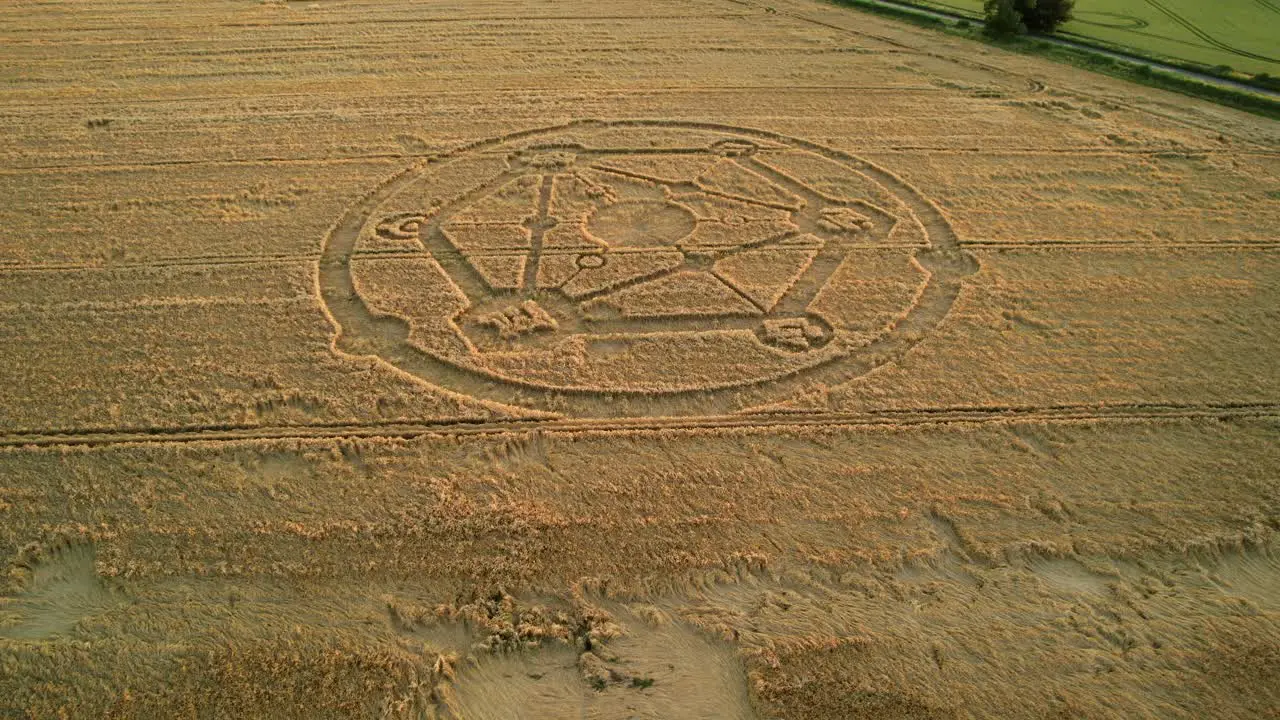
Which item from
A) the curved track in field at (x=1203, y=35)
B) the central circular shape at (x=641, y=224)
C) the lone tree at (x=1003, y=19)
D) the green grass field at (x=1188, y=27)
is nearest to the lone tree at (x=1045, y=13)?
the lone tree at (x=1003, y=19)

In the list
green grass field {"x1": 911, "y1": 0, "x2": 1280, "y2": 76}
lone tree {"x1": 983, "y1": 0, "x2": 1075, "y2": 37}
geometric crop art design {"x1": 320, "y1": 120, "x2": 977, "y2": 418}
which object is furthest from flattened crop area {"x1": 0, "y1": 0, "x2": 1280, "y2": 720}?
lone tree {"x1": 983, "y1": 0, "x2": 1075, "y2": 37}

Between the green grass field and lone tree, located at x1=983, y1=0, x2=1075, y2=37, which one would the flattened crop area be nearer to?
the green grass field

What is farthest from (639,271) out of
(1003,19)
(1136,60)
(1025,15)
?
(1136,60)

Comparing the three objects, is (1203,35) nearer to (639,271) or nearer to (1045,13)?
Result: (1045,13)

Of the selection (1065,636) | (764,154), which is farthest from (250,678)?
(764,154)

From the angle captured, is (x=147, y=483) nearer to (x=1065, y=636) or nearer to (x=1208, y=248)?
(x=1065, y=636)

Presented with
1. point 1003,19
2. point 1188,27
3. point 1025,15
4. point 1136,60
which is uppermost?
point 1188,27
